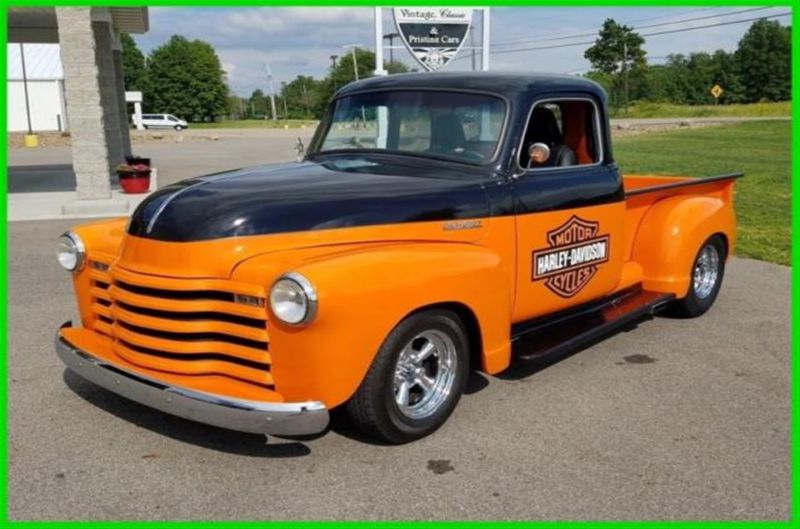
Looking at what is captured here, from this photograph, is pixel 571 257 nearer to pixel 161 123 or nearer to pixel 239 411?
pixel 239 411

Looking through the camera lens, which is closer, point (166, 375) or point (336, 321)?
point (336, 321)

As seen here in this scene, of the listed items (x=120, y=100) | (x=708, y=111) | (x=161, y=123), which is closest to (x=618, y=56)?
(x=708, y=111)

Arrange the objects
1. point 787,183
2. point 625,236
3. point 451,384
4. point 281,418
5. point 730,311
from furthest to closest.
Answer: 1. point 787,183
2. point 730,311
3. point 625,236
4. point 451,384
5. point 281,418

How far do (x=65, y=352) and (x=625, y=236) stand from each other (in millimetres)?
3850

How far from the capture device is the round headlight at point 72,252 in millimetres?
4262

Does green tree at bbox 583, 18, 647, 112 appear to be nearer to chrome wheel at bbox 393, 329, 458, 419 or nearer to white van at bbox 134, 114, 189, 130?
white van at bbox 134, 114, 189, 130

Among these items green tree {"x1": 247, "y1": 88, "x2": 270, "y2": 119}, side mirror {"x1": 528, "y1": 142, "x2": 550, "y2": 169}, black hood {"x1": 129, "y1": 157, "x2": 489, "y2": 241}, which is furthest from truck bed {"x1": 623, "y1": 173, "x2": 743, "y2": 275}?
green tree {"x1": 247, "y1": 88, "x2": 270, "y2": 119}

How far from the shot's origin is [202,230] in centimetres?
352

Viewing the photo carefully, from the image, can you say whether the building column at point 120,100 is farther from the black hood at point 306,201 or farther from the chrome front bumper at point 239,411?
the chrome front bumper at point 239,411

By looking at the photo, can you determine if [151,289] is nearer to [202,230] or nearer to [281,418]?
[202,230]

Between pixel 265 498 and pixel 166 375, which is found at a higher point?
pixel 166 375

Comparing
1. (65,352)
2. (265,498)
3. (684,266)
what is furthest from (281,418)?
(684,266)

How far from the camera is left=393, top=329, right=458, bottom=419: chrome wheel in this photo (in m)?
3.73

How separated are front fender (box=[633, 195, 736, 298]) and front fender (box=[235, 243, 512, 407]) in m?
2.53
